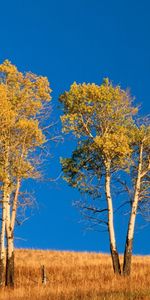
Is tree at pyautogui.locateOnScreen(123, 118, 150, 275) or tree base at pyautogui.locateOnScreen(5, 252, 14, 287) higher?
tree at pyautogui.locateOnScreen(123, 118, 150, 275)

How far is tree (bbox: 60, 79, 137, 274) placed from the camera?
29375 mm

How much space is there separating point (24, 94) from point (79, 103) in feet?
11.4

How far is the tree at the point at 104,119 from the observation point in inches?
1156

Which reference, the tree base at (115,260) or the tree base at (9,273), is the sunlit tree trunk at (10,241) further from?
the tree base at (115,260)

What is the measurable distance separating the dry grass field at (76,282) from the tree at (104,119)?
275 cm

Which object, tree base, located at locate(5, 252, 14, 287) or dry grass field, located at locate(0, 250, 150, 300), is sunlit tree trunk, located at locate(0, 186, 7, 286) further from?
dry grass field, located at locate(0, 250, 150, 300)

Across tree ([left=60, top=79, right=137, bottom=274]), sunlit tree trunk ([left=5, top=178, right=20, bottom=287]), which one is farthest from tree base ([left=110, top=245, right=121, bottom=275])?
sunlit tree trunk ([left=5, top=178, right=20, bottom=287])

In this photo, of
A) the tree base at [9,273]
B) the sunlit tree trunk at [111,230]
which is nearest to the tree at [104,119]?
the sunlit tree trunk at [111,230]

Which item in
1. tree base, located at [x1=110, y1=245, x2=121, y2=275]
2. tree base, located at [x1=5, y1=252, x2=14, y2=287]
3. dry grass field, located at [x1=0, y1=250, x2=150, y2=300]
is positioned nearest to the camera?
dry grass field, located at [x1=0, y1=250, x2=150, y2=300]

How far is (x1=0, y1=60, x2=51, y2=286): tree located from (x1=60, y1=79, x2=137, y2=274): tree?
188 cm

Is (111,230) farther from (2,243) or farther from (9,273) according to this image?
(2,243)

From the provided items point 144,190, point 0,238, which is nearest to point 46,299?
point 0,238

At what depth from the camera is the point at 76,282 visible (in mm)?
28469

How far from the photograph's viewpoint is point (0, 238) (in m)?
26.7
